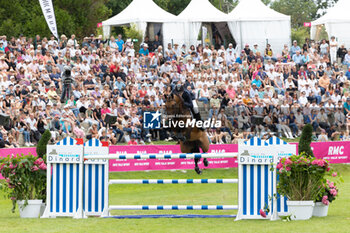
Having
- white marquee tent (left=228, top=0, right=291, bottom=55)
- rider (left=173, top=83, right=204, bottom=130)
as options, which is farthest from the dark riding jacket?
white marquee tent (left=228, top=0, right=291, bottom=55)

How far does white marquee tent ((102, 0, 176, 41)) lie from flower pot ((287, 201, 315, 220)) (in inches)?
1006

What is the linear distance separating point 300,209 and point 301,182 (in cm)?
42

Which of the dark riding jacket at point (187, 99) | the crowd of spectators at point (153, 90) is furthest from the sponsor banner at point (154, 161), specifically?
the dark riding jacket at point (187, 99)

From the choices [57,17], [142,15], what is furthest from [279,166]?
[57,17]

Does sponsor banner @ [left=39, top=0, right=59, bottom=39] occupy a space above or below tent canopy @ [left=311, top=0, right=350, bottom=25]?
below

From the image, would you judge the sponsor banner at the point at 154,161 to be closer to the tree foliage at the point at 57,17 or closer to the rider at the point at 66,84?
the rider at the point at 66,84

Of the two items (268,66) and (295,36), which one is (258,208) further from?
(295,36)

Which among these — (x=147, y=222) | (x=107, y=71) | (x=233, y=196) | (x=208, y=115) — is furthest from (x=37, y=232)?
(x=107, y=71)

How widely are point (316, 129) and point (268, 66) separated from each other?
5.11 m

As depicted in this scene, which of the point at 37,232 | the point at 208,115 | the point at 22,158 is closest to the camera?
the point at 37,232

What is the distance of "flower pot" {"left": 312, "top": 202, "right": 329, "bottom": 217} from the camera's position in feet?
34.6

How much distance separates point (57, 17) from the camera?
4088 centimetres

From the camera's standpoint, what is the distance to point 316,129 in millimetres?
26344

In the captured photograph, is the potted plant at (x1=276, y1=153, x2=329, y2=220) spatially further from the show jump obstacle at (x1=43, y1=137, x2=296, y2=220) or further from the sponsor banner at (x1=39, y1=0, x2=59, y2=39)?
the sponsor banner at (x1=39, y1=0, x2=59, y2=39)
